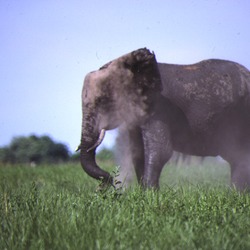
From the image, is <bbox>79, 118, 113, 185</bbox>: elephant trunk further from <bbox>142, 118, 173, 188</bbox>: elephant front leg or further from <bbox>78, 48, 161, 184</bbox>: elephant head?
<bbox>142, 118, 173, 188</bbox>: elephant front leg

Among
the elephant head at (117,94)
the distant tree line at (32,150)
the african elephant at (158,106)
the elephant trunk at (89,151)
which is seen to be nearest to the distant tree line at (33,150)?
the distant tree line at (32,150)

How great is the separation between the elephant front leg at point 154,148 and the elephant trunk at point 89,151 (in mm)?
474

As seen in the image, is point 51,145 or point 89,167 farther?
point 51,145

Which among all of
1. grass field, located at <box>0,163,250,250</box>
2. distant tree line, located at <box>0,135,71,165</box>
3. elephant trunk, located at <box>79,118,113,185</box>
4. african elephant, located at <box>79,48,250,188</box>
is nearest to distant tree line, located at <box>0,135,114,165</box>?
distant tree line, located at <box>0,135,71,165</box>

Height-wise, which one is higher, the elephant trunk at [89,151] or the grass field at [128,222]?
the elephant trunk at [89,151]

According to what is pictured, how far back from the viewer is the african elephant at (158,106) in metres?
5.90

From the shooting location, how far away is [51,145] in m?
43.7

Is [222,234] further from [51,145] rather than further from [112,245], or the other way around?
[51,145]

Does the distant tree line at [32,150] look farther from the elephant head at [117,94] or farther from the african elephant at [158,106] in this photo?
the elephant head at [117,94]

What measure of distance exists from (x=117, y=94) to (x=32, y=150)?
36815 millimetres

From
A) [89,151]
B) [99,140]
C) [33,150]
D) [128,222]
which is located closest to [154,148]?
[99,140]

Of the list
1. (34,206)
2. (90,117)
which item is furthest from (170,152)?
(34,206)

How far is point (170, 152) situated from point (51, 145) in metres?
38.2

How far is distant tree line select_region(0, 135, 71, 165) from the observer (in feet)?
137
